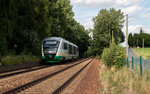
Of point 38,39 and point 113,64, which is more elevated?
point 38,39

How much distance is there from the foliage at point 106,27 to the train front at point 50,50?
2370 centimetres

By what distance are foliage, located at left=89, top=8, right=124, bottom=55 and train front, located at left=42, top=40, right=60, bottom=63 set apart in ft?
77.8

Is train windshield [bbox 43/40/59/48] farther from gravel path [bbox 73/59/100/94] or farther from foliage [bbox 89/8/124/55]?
foliage [bbox 89/8/124/55]

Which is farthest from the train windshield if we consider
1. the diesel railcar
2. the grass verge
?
the grass verge

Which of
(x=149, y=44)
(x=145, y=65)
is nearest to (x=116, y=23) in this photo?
(x=145, y=65)

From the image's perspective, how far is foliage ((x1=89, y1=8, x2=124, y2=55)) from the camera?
44.7 metres

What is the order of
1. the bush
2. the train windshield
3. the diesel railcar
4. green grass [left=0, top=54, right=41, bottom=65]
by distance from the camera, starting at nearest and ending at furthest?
the bush, green grass [left=0, top=54, right=41, bottom=65], the diesel railcar, the train windshield

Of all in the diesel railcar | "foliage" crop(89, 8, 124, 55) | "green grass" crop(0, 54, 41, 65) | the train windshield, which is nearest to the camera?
"green grass" crop(0, 54, 41, 65)

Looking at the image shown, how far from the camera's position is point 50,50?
21750 mm

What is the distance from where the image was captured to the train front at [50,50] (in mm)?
21609

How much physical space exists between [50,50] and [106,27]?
27031mm

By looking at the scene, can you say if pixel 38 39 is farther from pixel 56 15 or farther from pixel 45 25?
pixel 56 15

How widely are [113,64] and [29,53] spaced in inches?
495

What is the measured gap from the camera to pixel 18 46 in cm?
2441
